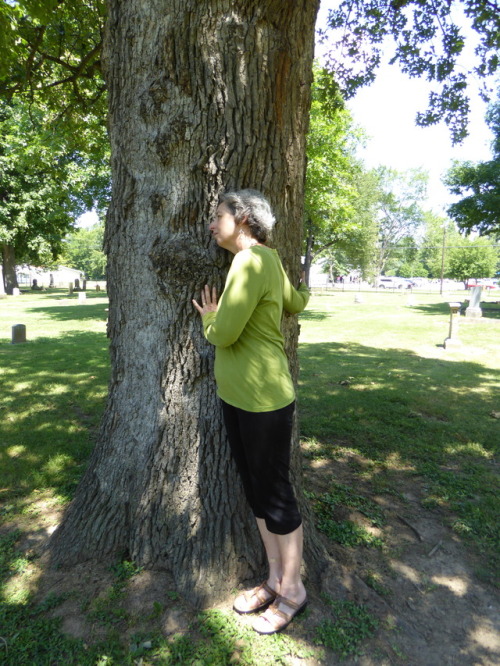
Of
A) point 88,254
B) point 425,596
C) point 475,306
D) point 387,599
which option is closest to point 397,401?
point 425,596

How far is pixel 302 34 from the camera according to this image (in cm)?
258

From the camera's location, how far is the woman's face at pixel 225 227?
7.47ft

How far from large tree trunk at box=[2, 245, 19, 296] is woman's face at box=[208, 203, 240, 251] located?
34906mm

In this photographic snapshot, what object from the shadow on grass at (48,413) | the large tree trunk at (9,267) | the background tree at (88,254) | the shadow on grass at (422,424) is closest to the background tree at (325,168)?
the shadow on grass at (422,424)

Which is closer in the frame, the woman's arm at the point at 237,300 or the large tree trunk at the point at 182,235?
the woman's arm at the point at 237,300

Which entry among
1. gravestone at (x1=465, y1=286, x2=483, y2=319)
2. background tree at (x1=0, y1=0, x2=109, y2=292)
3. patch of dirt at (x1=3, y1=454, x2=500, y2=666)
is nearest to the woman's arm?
patch of dirt at (x1=3, y1=454, x2=500, y2=666)

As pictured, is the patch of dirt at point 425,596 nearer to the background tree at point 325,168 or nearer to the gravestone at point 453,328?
the gravestone at point 453,328

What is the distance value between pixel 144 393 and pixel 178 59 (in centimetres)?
190

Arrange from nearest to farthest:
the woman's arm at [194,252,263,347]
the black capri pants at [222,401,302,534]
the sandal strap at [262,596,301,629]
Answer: the woman's arm at [194,252,263,347]
the black capri pants at [222,401,302,534]
the sandal strap at [262,596,301,629]

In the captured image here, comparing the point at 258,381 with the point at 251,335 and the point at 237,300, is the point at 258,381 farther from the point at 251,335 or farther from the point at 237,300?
the point at 237,300

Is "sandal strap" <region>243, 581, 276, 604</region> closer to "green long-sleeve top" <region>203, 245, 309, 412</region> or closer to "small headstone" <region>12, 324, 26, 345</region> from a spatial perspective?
"green long-sleeve top" <region>203, 245, 309, 412</region>

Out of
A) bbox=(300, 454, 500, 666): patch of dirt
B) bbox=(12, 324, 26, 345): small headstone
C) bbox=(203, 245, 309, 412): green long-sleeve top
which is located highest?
bbox=(203, 245, 309, 412): green long-sleeve top

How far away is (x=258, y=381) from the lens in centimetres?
217

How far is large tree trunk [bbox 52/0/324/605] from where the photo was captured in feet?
7.72
